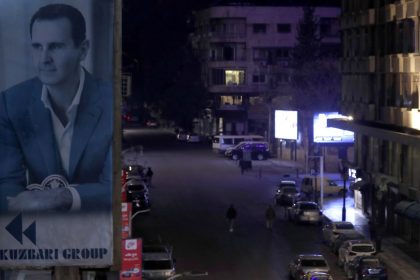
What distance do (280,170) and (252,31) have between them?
3958 centimetres

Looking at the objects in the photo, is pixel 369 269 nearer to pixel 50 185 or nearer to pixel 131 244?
pixel 131 244

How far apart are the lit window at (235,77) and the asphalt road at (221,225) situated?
3228 cm

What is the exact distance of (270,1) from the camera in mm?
124688

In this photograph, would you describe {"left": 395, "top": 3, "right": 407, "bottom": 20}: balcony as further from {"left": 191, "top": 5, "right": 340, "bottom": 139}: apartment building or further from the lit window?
the lit window

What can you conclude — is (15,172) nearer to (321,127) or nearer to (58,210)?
(58,210)

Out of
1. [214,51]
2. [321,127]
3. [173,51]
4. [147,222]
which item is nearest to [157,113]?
[173,51]

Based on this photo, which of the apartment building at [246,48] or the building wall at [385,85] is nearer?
the building wall at [385,85]

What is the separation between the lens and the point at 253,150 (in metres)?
90.4

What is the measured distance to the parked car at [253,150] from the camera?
9031 centimetres

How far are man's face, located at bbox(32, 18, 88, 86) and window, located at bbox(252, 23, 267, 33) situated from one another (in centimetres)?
9917

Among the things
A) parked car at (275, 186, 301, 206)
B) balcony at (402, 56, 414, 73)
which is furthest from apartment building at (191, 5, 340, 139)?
balcony at (402, 56, 414, 73)

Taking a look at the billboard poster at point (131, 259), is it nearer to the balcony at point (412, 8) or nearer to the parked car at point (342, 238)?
the parked car at point (342, 238)

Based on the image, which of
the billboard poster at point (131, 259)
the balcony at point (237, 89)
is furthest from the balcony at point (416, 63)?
the balcony at point (237, 89)

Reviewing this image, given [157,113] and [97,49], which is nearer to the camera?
[97,49]
